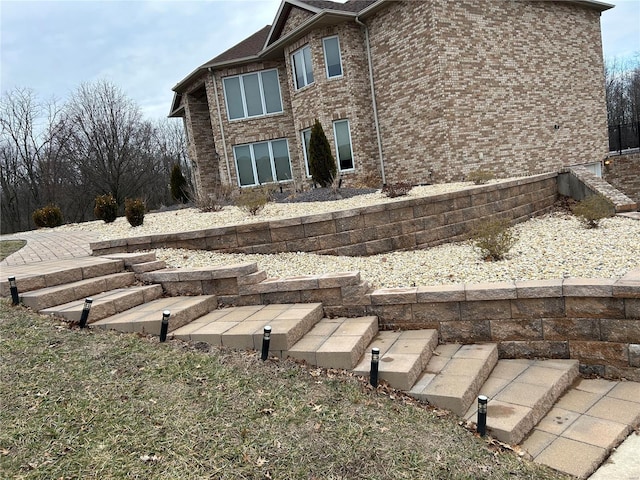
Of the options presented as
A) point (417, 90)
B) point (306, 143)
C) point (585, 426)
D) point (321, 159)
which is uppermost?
point (417, 90)

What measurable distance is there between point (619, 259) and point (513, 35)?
10.6 meters

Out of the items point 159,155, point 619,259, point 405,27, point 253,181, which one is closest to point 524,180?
point 619,259

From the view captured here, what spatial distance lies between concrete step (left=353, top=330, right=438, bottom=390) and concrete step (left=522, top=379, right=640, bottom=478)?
3.06 ft

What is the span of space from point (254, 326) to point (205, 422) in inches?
52.4

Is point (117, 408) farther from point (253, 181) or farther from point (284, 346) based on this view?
point (253, 181)

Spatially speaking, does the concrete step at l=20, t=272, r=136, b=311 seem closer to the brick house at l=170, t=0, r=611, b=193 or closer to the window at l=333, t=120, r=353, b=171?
the brick house at l=170, t=0, r=611, b=193

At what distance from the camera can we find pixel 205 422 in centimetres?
273

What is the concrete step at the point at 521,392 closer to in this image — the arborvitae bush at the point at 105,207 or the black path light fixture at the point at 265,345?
the black path light fixture at the point at 265,345

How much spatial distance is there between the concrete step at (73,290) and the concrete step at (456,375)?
3.62 meters

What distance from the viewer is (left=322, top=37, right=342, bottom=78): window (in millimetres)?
13492

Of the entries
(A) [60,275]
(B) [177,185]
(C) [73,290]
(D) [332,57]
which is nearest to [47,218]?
(B) [177,185]

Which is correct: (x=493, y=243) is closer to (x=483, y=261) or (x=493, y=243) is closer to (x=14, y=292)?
(x=483, y=261)

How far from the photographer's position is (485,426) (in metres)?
3.00

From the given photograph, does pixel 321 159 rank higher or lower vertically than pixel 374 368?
higher
